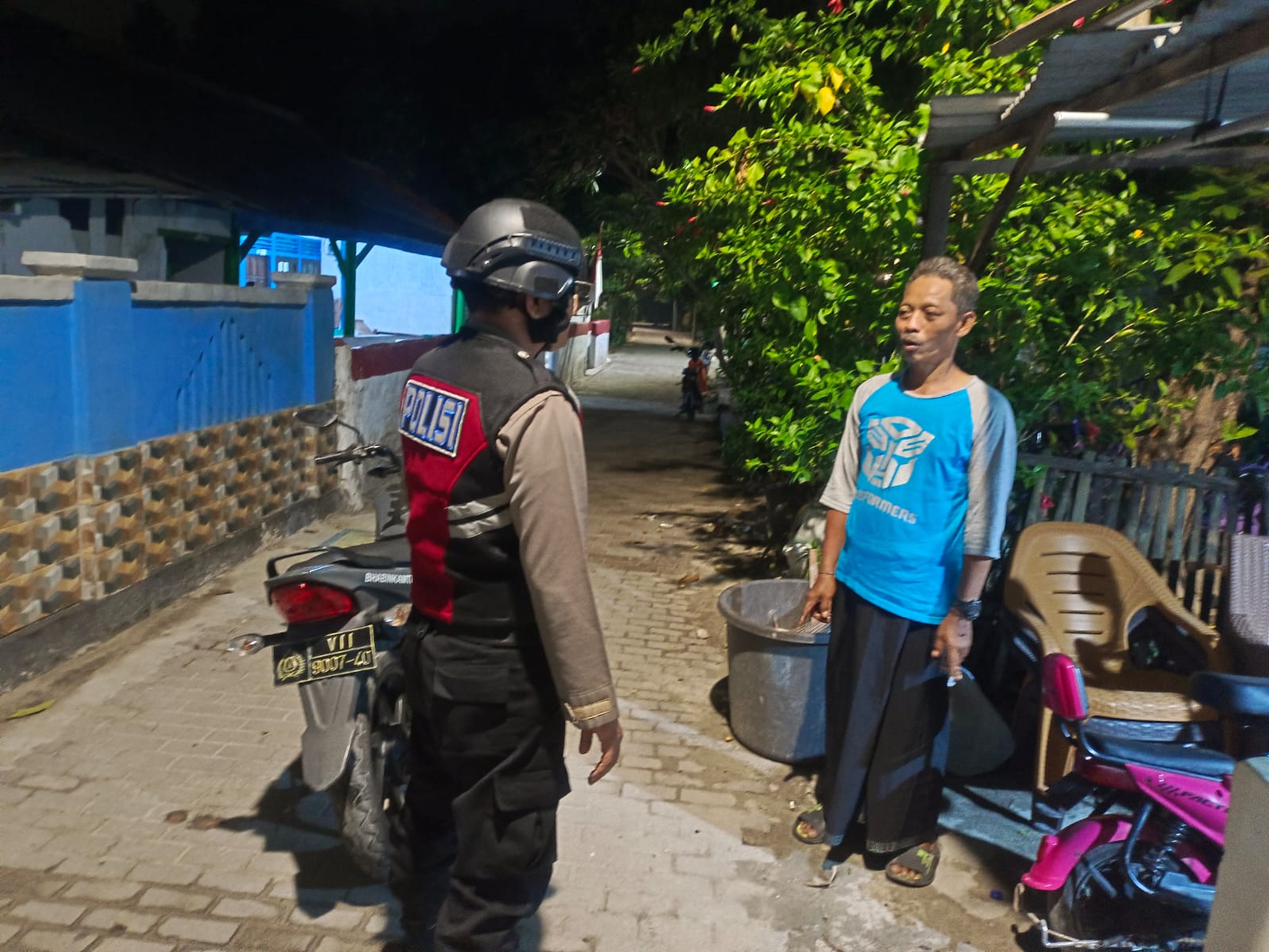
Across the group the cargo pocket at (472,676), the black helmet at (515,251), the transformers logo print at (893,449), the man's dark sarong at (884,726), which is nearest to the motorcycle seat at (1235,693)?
the man's dark sarong at (884,726)

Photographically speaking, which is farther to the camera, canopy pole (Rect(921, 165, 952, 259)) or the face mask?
canopy pole (Rect(921, 165, 952, 259))

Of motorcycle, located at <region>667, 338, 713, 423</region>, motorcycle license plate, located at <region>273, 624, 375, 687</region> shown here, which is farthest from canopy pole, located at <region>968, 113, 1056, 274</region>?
motorcycle, located at <region>667, 338, 713, 423</region>

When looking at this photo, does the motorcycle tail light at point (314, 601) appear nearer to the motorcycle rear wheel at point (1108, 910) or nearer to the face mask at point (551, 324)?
the face mask at point (551, 324)

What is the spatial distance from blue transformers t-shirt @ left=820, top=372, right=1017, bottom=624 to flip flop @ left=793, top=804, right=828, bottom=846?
90 cm

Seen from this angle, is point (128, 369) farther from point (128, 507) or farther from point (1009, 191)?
point (1009, 191)

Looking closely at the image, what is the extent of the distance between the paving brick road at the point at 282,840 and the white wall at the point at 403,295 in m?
11.5

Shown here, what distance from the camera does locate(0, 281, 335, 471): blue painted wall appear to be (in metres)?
4.33

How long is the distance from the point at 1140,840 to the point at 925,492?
45.3 inches

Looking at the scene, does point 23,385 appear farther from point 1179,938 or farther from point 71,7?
point 71,7

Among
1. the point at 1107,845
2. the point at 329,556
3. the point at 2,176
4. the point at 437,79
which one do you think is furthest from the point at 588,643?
the point at 437,79

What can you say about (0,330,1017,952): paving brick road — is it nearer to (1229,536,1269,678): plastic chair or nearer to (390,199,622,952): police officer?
(390,199,622,952): police officer

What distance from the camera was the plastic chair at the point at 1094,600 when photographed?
3646mm

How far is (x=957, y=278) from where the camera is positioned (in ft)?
10.0

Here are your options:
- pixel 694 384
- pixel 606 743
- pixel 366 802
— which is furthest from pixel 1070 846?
pixel 694 384
